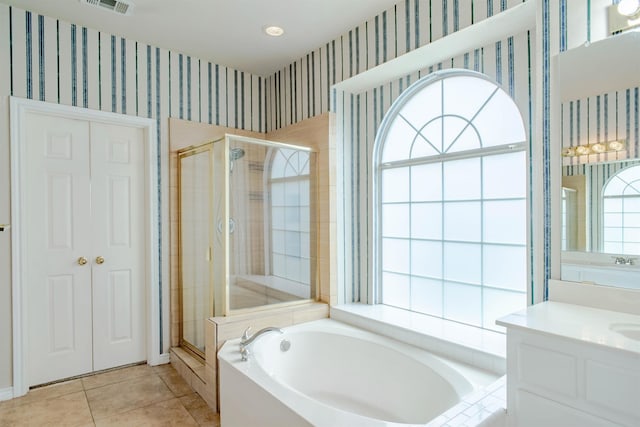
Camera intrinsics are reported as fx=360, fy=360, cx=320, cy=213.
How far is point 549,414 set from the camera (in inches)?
47.2

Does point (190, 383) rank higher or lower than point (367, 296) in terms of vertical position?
lower

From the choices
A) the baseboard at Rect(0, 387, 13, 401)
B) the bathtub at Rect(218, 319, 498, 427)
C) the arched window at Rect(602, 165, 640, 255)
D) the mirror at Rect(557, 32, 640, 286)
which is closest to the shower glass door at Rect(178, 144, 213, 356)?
the bathtub at Rect(218, 319, 498, 427)

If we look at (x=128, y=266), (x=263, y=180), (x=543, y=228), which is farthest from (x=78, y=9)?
(x=543, y=228)

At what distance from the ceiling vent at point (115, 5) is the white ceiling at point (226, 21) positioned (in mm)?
54

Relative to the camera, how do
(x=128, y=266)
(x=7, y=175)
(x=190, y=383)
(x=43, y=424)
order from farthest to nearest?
(x=128, y=266), (x=190, y=383), (x=7, y=175), (x=43, y=424)

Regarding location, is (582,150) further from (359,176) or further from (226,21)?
(226,21)

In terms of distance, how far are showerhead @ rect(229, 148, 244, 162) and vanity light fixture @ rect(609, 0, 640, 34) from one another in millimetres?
2120

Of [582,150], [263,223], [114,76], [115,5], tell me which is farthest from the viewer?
[114,76]

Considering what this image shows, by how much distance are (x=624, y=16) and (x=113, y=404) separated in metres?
3.49

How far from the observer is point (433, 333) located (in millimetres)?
2236

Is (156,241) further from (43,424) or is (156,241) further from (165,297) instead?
(43,424)

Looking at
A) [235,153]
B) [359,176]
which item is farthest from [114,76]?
[359,176]

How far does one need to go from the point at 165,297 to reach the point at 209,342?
2.92 feet

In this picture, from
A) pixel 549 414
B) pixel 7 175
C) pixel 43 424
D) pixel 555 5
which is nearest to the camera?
pixel 549 414
